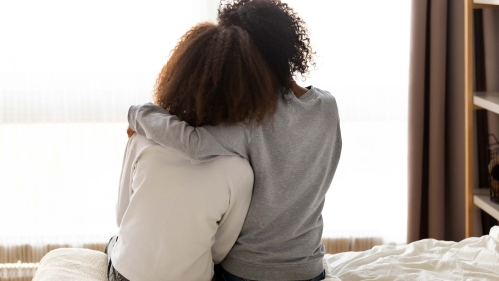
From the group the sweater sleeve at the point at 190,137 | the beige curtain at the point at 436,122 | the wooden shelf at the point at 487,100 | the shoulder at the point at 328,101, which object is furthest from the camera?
the beige curtain at the point at 436,122

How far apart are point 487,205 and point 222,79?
1402 mm

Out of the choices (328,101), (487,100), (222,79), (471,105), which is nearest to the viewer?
(222,79)

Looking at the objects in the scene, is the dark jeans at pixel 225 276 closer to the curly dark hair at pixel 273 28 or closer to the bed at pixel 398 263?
the bed at pixel 398 263

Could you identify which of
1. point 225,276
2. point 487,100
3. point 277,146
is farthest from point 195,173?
point 487,100

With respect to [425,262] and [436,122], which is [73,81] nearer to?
[436,122]

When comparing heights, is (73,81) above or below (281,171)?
above

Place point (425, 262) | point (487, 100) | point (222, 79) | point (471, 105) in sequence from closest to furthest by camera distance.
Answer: point (222, 79), point (425, 262), point (487, 100), point (471, 105)

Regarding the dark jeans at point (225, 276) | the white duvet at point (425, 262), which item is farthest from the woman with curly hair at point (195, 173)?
the white duvet at point (425, 262)

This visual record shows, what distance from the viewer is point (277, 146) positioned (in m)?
1.38

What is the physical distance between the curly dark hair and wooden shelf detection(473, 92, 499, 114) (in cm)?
106

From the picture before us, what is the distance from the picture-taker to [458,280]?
1464mm

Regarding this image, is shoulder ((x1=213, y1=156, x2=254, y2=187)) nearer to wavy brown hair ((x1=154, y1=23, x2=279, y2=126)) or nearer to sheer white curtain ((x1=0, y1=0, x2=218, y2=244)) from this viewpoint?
wavy brown hair ((x1=154, y1=23, x2=279, y2=126))

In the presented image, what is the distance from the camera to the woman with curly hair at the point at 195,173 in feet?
4.25

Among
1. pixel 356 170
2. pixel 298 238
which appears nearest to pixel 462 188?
pixel 356 170
